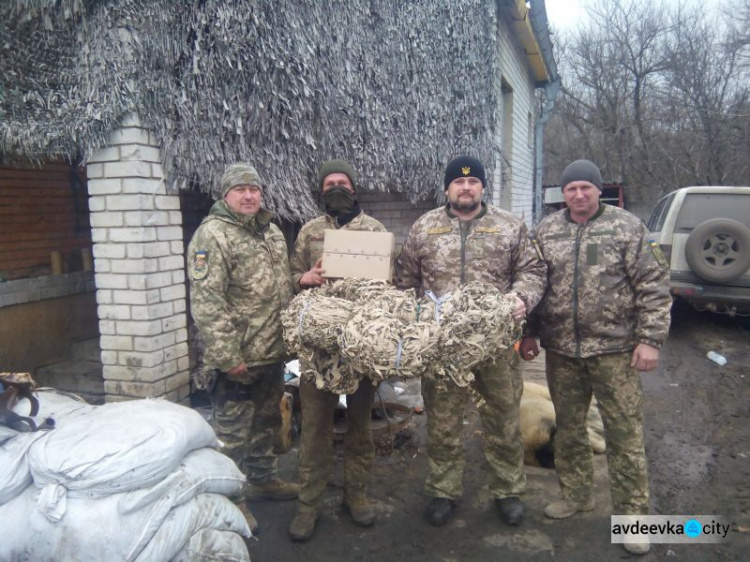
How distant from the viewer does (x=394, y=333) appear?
2.53m

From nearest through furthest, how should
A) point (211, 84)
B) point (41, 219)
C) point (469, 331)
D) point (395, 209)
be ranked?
point (469, 331) → point (211, 84) → point (41, 219) → point (395, 209)

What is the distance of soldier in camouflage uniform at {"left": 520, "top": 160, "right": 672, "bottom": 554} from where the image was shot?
3.10 metres

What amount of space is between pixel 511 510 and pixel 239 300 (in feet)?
7.07

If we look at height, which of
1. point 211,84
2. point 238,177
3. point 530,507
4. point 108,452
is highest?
point 211,84

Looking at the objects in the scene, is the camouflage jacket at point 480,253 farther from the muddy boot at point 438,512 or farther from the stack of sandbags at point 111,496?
the stack of sandbags at point 111,496

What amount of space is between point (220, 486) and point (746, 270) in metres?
7.38

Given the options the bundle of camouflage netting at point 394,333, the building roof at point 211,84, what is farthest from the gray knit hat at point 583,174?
the building roof at point 211,84

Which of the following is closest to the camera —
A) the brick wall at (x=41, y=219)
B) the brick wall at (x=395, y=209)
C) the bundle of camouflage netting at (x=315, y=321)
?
the bundle of camouflage netting at (x=315, y=321)

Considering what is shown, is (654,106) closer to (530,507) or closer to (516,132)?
(516,132)

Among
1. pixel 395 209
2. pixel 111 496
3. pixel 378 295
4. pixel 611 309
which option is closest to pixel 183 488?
pixel 111 496

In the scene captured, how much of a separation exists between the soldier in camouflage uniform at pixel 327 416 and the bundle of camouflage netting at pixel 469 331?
2.70ft

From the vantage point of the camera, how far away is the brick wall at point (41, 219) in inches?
211

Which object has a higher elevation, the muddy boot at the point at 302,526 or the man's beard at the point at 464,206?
the man's beard at the point at 464,206

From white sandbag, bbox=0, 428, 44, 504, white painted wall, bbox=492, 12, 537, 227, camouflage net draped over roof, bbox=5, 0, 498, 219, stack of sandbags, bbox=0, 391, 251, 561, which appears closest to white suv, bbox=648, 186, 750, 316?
white painted wall, bbox=492, 12, 537, 227
